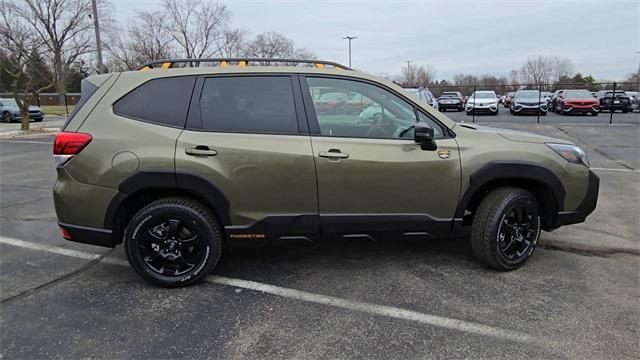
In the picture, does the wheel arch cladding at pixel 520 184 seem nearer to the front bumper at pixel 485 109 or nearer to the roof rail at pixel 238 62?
the roof rail at pixel 238 62

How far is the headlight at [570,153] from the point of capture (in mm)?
3795

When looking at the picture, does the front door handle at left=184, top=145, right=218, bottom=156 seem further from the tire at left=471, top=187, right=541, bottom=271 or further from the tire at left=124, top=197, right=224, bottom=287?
the tire at left=471, top=187, right=541, bottom=271

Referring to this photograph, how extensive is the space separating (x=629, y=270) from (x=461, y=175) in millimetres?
1795

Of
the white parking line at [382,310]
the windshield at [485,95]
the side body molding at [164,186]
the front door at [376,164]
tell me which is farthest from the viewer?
the windshield at [485,95]

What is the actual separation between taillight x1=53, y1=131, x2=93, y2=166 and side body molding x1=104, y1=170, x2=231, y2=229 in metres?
0.44

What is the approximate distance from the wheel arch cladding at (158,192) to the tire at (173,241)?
9 centimetres

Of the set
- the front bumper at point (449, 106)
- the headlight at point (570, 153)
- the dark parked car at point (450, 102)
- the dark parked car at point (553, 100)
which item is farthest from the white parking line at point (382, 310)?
the front bumper at point (449, 106)

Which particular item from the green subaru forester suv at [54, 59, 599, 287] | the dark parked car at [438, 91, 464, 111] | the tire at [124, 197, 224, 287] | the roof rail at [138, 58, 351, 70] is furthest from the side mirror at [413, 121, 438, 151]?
the dark parked car at [438, 91, 464, 111]

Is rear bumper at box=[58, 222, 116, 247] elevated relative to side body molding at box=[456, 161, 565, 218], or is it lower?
lower

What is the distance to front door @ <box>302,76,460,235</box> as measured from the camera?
3.46 metres

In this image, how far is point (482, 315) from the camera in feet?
10.2

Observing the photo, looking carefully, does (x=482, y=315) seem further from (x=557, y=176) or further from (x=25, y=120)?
(x=25, y=120)

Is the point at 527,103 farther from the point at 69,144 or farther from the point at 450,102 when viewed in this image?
the point at 69,144

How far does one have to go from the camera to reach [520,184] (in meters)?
3.85
